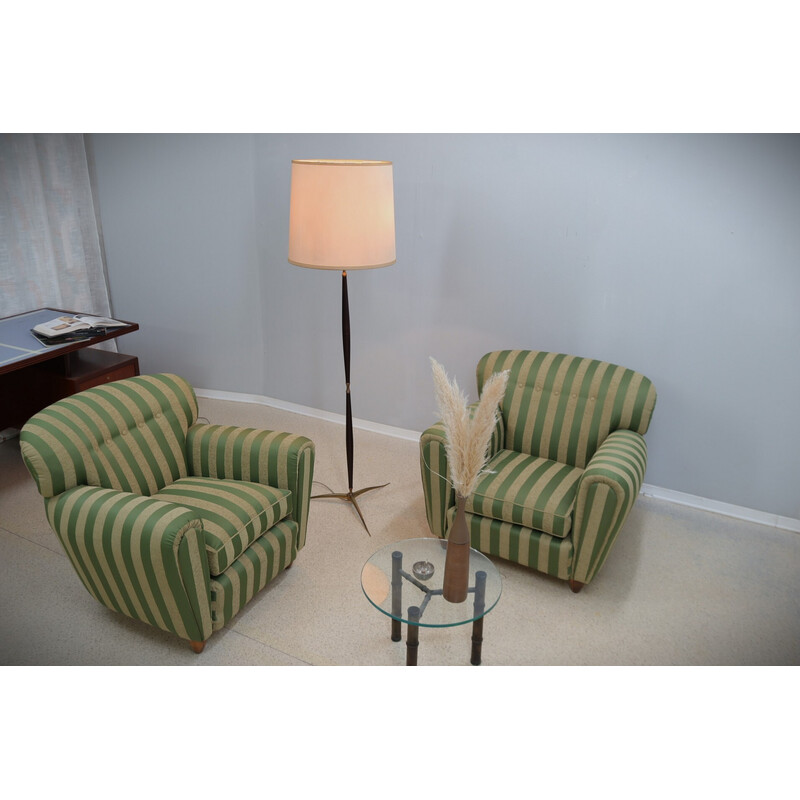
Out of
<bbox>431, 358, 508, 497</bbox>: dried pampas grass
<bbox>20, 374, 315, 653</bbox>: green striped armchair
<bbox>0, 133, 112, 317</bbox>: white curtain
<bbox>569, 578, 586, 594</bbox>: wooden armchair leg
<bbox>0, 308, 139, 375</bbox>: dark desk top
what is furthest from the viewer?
<bbox>0, 133, 112, 317</bbox>: white curtain

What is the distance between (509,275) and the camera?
135 inches

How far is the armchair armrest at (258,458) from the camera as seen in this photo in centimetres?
266

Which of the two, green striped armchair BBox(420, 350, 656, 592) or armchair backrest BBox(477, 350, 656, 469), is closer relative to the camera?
green striped armchair BBox(420, 350, 656, 592)

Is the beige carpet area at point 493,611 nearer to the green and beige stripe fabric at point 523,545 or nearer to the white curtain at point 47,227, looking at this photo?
the green and beige stripe fabric at point 523,545

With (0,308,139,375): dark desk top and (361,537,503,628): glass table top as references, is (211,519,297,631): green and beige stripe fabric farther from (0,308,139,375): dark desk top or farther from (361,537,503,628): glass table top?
(0,308,139,375): dark desk top

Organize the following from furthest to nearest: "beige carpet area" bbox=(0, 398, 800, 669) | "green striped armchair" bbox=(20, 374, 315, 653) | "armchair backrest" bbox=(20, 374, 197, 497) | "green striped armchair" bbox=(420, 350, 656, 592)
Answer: "green striped armchair" bbox=(420, 350, 656, 592), "beige carpet area" bbox=(0, 398, 800, 669), "armchair backrest" bbox=(20, 374, 197, 497), "green striped armchair" bbox=(20, 374, 315, 653)

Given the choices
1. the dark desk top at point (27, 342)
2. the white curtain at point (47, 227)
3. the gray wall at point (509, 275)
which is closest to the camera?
the gray wall at point (509, 275)

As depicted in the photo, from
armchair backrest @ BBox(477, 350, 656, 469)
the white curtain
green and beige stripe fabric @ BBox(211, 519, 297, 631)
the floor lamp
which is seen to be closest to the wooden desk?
the white curtain

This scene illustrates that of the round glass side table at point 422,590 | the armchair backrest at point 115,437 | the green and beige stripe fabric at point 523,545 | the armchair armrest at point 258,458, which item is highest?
the armchair backrest at point 115,437

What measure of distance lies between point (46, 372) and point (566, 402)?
260 cm

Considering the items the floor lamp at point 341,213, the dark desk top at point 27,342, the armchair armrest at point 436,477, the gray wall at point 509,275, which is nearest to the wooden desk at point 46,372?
the dark desk top at point 27,342

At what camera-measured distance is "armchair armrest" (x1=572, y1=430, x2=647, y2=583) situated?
2.49m

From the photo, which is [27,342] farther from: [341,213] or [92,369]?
[341,213]

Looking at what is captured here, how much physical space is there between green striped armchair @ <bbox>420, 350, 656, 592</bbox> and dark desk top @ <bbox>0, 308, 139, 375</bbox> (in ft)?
6.08
